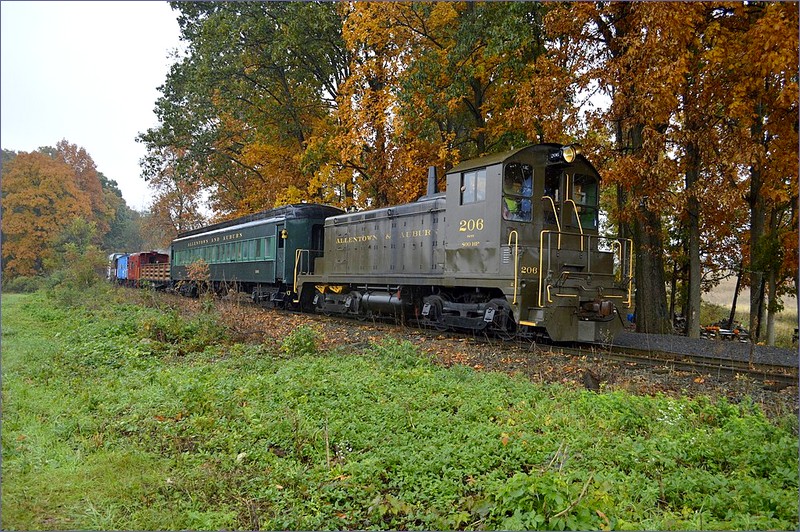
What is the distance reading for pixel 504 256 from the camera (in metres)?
11.0

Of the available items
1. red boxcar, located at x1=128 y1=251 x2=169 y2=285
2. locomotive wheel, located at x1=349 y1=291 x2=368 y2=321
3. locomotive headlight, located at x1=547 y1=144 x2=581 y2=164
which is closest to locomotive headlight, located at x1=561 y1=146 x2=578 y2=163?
locomotive headlight, located at x1=547 y1=144 x2=581 y2=164

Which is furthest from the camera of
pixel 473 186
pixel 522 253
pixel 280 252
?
pixel 280 252

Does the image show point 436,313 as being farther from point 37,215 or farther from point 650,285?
point 37,215

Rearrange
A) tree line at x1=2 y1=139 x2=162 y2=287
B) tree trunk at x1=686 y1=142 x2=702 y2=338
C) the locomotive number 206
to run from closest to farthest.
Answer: the locomotive number 206
tree trunk at x1=686 y1=142 x2=702 y2=338
tree line at x1=2 y1=139 x2=162 y2=287

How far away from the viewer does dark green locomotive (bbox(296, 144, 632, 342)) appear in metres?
10.8

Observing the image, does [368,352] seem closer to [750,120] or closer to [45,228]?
[750,120]

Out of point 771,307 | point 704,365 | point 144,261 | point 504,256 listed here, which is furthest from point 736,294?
point 144,261

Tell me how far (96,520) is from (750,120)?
15.2m

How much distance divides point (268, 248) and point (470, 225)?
11008mm

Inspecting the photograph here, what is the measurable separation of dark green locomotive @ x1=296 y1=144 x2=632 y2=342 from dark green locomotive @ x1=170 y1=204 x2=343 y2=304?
6.57 meters

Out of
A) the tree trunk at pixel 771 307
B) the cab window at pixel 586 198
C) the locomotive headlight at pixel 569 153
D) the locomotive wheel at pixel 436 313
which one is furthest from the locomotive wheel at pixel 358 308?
the tree trunk at pixel 771 307

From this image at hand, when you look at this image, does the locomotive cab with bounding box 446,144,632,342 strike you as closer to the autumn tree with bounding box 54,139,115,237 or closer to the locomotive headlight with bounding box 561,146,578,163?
the locomotive headlight with bounding box 561,146,578,163

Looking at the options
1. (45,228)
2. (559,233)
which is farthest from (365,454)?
(45,228)

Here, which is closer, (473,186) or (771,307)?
(473,186)
